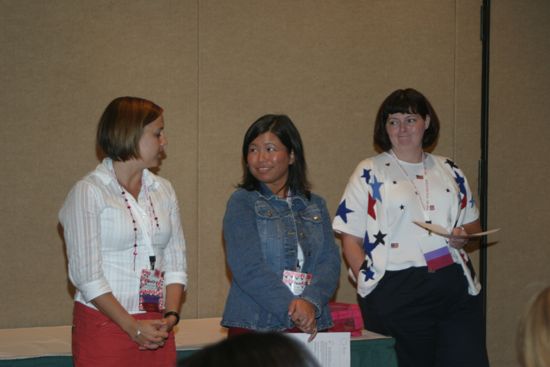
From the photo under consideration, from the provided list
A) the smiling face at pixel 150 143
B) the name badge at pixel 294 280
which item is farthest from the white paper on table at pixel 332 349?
the smiling face at pixel 150 143

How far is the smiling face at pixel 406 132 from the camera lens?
369cm

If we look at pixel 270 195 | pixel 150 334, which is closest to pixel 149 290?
pixel 150 334

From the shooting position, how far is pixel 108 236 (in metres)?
2.80

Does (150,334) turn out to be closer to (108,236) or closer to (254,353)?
(108,236)

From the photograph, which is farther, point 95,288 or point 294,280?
point 294,280

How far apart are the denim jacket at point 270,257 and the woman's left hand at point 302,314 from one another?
24mm

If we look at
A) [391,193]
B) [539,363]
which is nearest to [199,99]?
[391,193]

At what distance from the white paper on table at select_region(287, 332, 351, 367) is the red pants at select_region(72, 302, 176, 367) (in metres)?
0.70

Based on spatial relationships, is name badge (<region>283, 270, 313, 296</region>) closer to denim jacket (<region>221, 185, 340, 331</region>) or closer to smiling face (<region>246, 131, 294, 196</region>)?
denim jacket (<region>221, 185, 340, 331</region>)

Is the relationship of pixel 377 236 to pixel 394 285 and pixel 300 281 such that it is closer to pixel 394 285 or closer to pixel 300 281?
pixel 394 285

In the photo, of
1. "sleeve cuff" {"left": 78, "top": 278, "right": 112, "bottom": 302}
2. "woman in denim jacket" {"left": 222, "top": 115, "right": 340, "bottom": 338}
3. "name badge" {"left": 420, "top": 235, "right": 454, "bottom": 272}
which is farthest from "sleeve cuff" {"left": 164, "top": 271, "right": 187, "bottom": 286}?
"name badge" {"left": 420, "top": 235, "right": 454, "bottom": 272}

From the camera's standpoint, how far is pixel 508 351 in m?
5.21

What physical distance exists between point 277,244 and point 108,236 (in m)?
0.70

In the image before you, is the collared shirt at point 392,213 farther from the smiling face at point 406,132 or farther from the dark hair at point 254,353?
the dark hair at point 254,353
